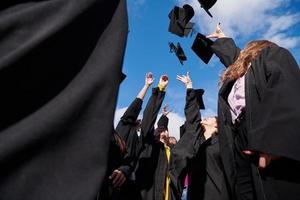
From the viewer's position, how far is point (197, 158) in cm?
516

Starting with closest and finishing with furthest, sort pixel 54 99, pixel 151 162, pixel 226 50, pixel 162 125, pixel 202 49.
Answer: pixel 54 99 → pixel 226 50 → pixel 202 49 → pixel 151 162 → pixel 162 125

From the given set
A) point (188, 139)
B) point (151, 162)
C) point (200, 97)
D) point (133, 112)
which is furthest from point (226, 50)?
point (151, 162)

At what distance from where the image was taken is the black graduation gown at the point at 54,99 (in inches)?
29.0

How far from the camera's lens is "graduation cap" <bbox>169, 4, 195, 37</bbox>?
562 centimetres

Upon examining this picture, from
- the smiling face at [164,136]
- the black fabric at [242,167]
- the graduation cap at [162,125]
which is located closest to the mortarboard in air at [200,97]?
the smiling face at [164,136]

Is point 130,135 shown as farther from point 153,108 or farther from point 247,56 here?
point 247,56

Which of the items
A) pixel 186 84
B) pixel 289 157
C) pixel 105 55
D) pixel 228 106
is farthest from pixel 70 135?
pixel 186 84

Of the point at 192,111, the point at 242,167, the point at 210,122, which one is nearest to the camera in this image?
the point at 242,167

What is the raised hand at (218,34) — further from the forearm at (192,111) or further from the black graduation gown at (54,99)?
the black graduation gown at (54,99)

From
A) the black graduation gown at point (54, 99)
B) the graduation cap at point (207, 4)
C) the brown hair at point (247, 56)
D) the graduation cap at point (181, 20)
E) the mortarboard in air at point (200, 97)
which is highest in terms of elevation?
the graduation cap at point (181, 20)

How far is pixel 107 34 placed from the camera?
3.05 ft

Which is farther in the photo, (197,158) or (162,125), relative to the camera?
(162,125)

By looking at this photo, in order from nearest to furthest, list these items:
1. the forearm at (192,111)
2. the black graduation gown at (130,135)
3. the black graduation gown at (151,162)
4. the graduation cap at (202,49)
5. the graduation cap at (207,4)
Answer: the graduation cap at (207,4)
the graduation cap at (202,49)
the forearm at (192,111)
the black graduation gown at (151,162)
the black graduation gown at (130,135)

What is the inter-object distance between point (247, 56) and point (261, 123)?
75cm
